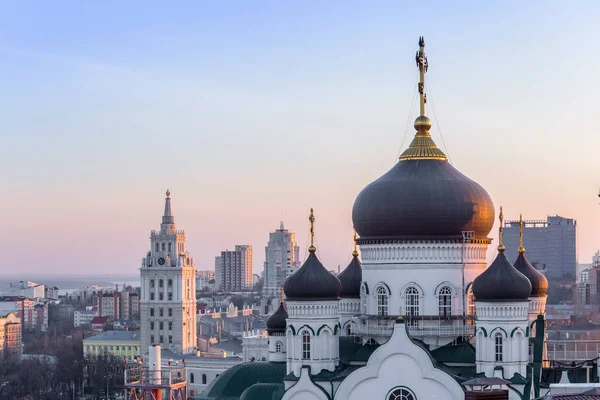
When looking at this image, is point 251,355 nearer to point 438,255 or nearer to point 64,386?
point 64,386

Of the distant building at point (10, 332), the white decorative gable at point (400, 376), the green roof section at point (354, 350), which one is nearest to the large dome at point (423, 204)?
the green roof section at point (354, 350)

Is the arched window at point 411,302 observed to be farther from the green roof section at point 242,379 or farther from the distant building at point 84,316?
the distant building at point 84,316

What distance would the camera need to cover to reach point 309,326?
1442 inches

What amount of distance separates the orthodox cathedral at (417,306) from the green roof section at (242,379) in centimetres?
198

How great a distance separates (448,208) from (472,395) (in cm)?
1208

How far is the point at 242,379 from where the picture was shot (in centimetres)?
4259

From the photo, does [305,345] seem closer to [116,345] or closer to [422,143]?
[422,143]

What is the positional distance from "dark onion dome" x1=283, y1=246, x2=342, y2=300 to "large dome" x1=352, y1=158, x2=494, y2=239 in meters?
2.37

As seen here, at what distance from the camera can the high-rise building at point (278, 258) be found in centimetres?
18462

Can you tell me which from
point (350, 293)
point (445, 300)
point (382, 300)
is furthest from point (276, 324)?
point (445, 300)

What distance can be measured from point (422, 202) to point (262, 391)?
23.0ft

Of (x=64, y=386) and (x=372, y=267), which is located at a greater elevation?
(x=372, y=267)

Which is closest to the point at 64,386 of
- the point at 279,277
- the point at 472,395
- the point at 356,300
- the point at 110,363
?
the point at 110,363

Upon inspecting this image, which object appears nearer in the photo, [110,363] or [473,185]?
[473,185]
